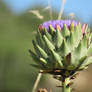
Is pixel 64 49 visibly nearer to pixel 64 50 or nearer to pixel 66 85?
pixel 64 50

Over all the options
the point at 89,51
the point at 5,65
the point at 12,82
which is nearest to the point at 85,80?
the point at 12,82

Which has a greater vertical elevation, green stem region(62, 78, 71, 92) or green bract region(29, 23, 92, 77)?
green bract region(29, 23, 92, 77)

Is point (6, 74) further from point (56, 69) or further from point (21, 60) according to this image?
point (56, 69)

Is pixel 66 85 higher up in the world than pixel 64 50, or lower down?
lower down

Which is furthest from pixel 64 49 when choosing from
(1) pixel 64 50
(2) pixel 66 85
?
(2) pixel 66 85

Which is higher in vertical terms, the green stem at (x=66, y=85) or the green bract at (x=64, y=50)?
the green bract at (x=64, y=50)

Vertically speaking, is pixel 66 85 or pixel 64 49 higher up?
pixel 64 49
